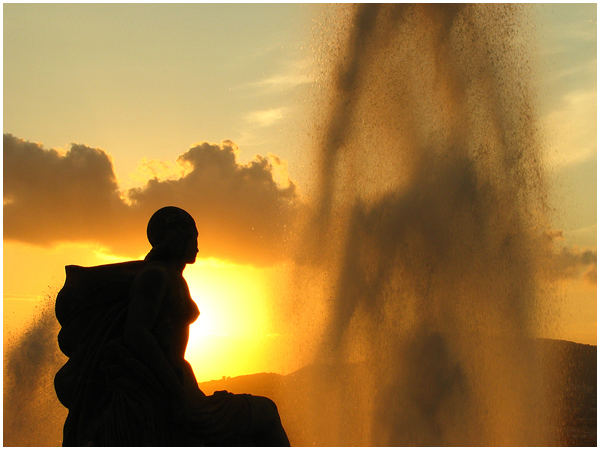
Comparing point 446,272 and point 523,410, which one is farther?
point 446,272

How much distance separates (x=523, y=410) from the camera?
1881 cm

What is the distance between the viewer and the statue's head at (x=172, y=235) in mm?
6516

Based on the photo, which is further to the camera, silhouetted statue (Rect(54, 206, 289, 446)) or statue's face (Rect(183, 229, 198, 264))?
statue's face (Rect(183, 229, 198, 264))

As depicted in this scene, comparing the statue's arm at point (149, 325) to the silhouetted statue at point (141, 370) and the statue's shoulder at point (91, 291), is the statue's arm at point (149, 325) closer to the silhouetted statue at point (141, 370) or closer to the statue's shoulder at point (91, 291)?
the silhouetted statue at point (141, 370)

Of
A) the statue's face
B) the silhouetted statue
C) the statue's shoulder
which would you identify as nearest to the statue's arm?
the silhouetted statue

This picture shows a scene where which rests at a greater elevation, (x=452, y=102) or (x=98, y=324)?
(x=452, y=102)

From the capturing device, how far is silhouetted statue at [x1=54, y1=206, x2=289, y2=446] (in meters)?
6.05

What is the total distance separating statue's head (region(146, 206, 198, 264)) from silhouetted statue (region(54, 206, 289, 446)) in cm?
1

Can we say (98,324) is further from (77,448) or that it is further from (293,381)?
(293,381)

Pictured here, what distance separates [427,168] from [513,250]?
2.94 metres

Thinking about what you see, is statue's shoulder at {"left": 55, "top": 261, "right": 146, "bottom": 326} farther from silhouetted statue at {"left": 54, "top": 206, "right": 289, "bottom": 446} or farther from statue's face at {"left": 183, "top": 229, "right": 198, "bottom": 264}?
statue's face at {"left": 183, "top": 229, "right": 198, "bottom": 264}

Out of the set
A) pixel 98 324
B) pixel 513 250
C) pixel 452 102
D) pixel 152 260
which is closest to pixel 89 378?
pixel 98 324

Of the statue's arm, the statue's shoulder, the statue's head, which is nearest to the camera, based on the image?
the statue's arm

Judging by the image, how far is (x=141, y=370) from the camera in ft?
19.9
